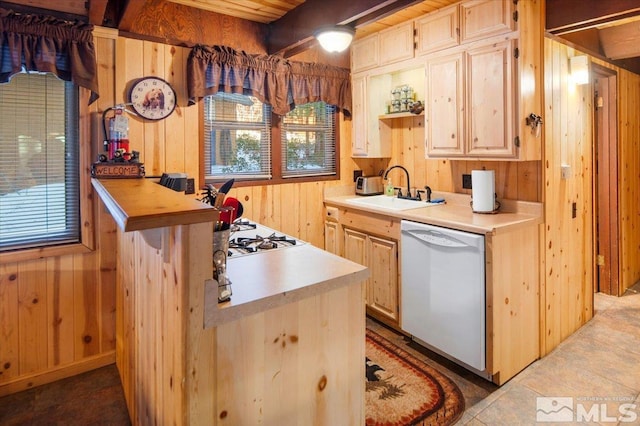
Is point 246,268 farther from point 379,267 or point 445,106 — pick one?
point 445,106

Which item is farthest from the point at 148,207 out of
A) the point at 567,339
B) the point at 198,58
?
the point at 567,339

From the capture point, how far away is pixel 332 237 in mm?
3578

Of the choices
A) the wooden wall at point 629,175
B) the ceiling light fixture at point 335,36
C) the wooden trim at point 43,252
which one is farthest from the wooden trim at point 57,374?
the wooden wall at point 629,175

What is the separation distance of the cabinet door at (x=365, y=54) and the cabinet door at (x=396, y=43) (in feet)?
0.25

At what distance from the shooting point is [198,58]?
2775 mm

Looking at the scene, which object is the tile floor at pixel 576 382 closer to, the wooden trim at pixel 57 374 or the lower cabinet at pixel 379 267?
the lower cabinet at pixel 379 267

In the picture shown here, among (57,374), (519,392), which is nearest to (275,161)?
(57,374)

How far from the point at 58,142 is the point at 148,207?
1.84 meters

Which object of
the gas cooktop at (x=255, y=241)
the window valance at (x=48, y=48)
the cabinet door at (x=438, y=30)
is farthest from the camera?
the cabinet door at (x=438, y=30)

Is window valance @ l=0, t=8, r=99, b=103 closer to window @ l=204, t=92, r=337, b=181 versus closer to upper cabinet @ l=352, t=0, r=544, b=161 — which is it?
window @ l=204, t=92, r=337, b=181

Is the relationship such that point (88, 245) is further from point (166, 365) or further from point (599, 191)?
point (599, 191)

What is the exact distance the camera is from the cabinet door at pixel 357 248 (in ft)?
10.6

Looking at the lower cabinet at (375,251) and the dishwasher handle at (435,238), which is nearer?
the dishwasher handle at (435,238)

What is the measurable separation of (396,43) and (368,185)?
127cm
